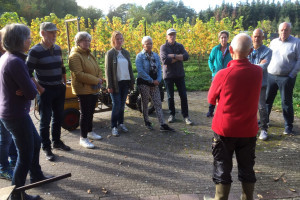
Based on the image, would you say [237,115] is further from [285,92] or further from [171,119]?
[171,119]

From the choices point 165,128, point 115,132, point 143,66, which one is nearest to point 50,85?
point 115,132

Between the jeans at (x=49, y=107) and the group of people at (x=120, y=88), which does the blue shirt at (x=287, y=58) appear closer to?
the group of people at (x=120, y=88)

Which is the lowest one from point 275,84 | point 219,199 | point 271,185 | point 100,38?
point 271,185

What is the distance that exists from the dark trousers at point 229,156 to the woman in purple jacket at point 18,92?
1.99 meters

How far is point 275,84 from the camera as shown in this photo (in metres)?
5.38

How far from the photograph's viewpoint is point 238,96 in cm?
251

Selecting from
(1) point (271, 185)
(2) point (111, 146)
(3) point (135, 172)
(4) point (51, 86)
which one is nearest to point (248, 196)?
(1) point (271, 185)

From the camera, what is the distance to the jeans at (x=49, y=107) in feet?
13.4

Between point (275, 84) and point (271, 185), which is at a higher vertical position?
point (275, 84)

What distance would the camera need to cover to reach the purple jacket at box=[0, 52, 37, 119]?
2564 mm

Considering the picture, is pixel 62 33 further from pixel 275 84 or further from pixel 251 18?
pixel 251 18

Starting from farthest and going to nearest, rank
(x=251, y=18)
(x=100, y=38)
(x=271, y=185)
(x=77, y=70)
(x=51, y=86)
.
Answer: (x=251, y=18), (x=100, y=38), (x=77, y=70), (x=51, y=86), (x=271, y=185)

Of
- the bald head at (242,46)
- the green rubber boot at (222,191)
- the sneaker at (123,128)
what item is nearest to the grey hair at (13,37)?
Result: the bald head at (242,46)

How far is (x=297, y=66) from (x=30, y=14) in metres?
47.2
